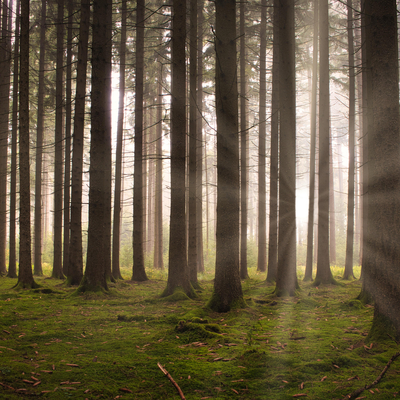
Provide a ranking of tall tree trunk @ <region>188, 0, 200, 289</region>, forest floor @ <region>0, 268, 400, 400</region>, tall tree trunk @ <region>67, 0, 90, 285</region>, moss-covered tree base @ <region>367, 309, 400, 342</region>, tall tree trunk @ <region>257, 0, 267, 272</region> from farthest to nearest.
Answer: tall tree trunk @ <region>257, 0, 267, 272</region>, tall tree trunk @ <region>67, 0, 90, 285</region>, tall tree trunk @ <region>188, 0, 200, 289</region>, moss-covered tree base @ <region>367, 309, 400, 342</region>, forest floor @ <region>0, 268, 400, 400</region>

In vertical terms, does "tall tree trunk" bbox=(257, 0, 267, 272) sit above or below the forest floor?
above

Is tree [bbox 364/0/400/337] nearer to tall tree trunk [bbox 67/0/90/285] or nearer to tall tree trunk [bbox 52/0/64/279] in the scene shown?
tall tree trunk [bbox 67/0/90/285]

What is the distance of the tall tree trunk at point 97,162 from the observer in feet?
27.7

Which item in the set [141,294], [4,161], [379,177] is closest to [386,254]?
[379,177]

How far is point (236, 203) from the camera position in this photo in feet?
21.4

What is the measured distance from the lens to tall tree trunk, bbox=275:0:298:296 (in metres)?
8.40

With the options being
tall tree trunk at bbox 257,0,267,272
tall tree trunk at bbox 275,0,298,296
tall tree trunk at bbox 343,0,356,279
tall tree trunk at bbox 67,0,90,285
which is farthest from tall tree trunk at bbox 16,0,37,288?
tall tree trunk at bbox 343,0,356,279

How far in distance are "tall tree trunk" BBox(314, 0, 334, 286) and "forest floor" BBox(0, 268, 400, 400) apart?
3.75 metres

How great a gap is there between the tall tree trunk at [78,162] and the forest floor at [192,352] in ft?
10.2

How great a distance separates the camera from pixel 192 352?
4.20m

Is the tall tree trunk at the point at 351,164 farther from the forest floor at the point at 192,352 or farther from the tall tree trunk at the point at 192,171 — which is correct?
the tall tree trunk at the point at 192,171

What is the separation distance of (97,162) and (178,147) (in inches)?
95.1

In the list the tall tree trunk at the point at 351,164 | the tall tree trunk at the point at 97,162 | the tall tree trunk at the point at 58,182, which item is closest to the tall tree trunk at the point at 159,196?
the tall tree trunk at the point at 58,182

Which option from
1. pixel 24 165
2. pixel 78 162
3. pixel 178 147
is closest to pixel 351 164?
pixel 178 147
